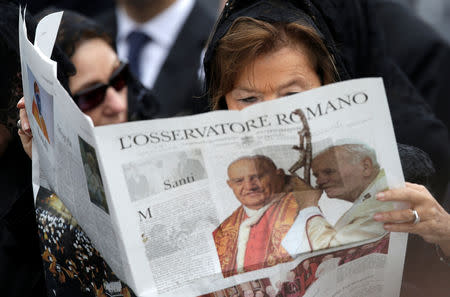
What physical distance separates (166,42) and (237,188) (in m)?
2.72

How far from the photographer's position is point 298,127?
146 cm

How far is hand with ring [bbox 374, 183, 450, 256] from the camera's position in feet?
4.87

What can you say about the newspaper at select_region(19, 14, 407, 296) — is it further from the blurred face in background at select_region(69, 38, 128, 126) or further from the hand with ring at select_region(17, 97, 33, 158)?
the blurred face in background at select_region(69, 38, 128, 126)

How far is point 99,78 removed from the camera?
3000mm

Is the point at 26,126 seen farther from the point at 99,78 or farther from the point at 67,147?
the point at 99,78

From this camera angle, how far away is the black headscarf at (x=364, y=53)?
1966 mm

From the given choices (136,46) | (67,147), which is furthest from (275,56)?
(136,46)

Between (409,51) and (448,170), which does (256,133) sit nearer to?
(448,170)

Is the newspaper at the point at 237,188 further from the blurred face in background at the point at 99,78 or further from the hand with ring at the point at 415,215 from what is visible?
the blurred face in background at the point at 99,78

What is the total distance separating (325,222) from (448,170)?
1193 mm

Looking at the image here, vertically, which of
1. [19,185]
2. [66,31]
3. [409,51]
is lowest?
[19,185]

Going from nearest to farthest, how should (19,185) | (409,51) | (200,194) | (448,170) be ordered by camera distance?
(200,194), (19,185), (448,170), (409,51)

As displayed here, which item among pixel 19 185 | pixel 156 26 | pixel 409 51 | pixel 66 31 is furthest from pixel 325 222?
pixel 156 26

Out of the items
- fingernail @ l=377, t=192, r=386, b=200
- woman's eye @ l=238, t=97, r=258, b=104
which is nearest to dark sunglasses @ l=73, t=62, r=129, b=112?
woman's eye @ l=238, t=97, r=258, b=104
